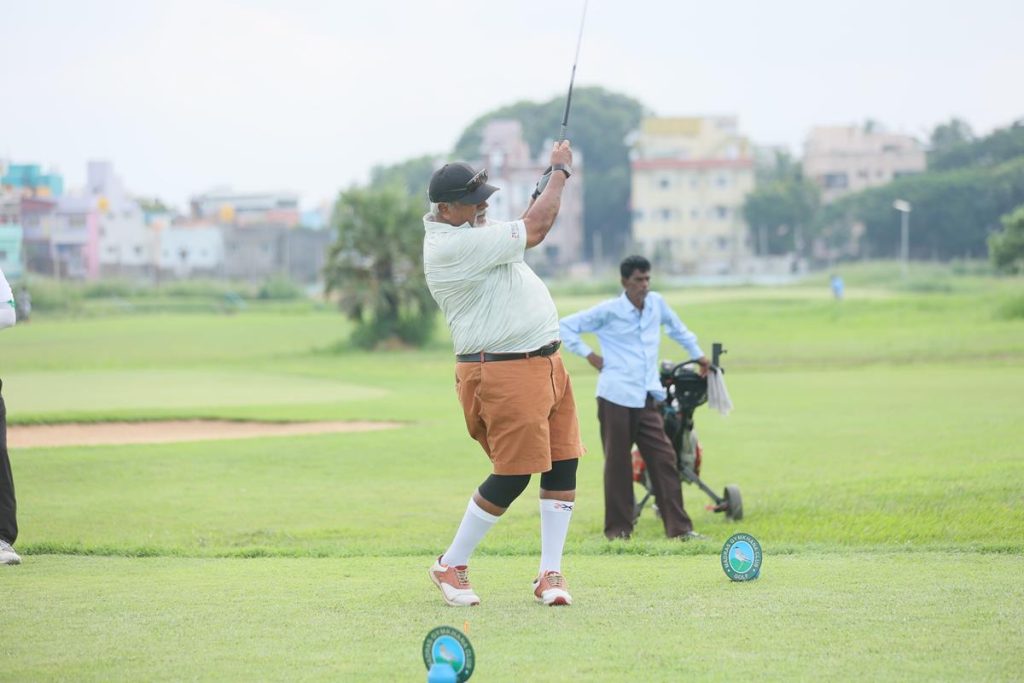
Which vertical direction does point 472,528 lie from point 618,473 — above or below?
above

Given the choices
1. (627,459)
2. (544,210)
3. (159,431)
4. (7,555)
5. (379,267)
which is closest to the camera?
(544,210)

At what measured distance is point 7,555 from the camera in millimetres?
9117

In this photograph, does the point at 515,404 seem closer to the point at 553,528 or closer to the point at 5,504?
the point at 553,528

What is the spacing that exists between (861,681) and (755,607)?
58.1 inches

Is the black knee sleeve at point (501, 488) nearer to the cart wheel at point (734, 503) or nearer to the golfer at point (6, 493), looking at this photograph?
the golfer at point (6, 493)

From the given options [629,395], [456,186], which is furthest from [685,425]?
[456,186]

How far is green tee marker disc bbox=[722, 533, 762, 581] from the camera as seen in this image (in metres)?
7.77

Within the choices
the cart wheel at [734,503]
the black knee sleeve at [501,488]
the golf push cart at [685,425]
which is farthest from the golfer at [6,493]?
the cart wheel at [734,503]

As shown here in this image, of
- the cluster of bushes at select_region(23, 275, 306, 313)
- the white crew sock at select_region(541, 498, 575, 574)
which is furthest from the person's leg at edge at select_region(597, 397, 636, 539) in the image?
the cluster of bushes at select_region(23, 275, 306, 313)

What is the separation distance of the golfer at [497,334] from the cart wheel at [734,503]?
191 inches

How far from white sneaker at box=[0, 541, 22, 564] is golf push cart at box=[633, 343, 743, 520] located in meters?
4.82

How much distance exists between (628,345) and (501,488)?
159 inches

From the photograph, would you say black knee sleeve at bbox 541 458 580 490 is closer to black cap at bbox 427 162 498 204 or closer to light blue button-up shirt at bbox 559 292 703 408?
black cap at bbox 427 162 498 204

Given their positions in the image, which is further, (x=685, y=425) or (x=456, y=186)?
(x=685, y=425)
